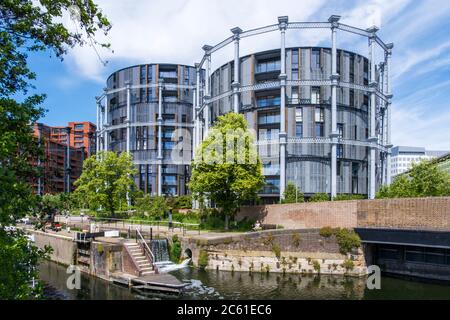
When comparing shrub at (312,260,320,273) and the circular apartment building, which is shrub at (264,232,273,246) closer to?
shrub at (312,260,320,273)

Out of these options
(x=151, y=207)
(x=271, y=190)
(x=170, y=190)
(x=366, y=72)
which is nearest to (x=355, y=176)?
(x=271, y=190)

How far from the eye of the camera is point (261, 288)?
22.9 m

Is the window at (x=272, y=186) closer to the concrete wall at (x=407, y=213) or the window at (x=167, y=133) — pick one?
the concrete wall at (x=407, y=213)

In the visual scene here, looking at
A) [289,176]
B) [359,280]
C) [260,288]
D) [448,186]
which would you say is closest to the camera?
[260,288]

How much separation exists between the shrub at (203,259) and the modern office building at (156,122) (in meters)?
43.7

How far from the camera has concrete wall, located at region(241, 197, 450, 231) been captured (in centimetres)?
2425

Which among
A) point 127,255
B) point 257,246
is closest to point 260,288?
point 257,246

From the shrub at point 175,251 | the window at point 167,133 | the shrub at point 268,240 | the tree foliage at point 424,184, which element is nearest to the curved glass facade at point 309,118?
the tree foliage at point 424,184

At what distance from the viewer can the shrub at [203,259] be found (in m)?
28.2

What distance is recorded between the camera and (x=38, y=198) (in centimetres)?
814

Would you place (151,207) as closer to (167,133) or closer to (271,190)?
(271,190)

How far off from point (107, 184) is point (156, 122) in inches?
1233

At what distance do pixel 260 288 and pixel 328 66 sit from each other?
37.6 meters

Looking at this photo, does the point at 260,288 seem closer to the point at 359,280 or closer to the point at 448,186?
A: the point at 359,280
